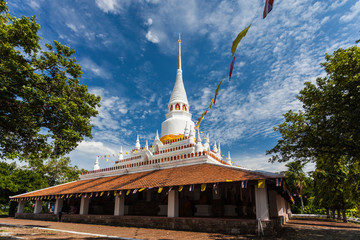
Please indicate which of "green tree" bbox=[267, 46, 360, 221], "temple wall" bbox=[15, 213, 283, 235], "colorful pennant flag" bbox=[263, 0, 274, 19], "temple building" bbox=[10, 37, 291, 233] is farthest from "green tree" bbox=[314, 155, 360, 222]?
"colorful pennant flag" bbox=[263, 0, 274, 19]

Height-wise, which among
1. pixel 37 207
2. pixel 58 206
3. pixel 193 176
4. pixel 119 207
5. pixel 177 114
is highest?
pixel 177 114

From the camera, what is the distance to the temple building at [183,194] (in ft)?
34.7

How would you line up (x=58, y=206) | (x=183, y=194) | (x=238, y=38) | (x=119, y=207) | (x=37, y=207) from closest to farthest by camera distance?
(x=238, y=38), (x=119, y=207), (x=183, y=194), (x=58, y=206), (x=37, y=207)

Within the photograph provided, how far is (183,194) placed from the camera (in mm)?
15859

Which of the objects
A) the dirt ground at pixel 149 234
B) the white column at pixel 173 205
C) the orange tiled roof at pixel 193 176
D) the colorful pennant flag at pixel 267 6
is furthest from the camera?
the white column at pixel 173 205

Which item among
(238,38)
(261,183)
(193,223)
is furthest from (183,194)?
(238,38)

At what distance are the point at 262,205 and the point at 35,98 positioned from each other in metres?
13.0

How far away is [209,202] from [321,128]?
8587 mm

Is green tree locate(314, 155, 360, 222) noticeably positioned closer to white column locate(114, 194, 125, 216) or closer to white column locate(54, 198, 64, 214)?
white column locate(114, 194, 125, 216)

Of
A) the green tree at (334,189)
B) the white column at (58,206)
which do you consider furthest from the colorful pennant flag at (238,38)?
the white column at (58,206)

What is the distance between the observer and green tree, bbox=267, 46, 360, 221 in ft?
33.8

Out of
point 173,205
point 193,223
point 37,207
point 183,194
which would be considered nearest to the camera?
point 193,223

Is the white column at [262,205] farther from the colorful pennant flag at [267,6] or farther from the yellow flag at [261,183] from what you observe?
the colorful pennant flag at [267,6]

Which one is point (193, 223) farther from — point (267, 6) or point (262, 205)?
point (267, 6)
